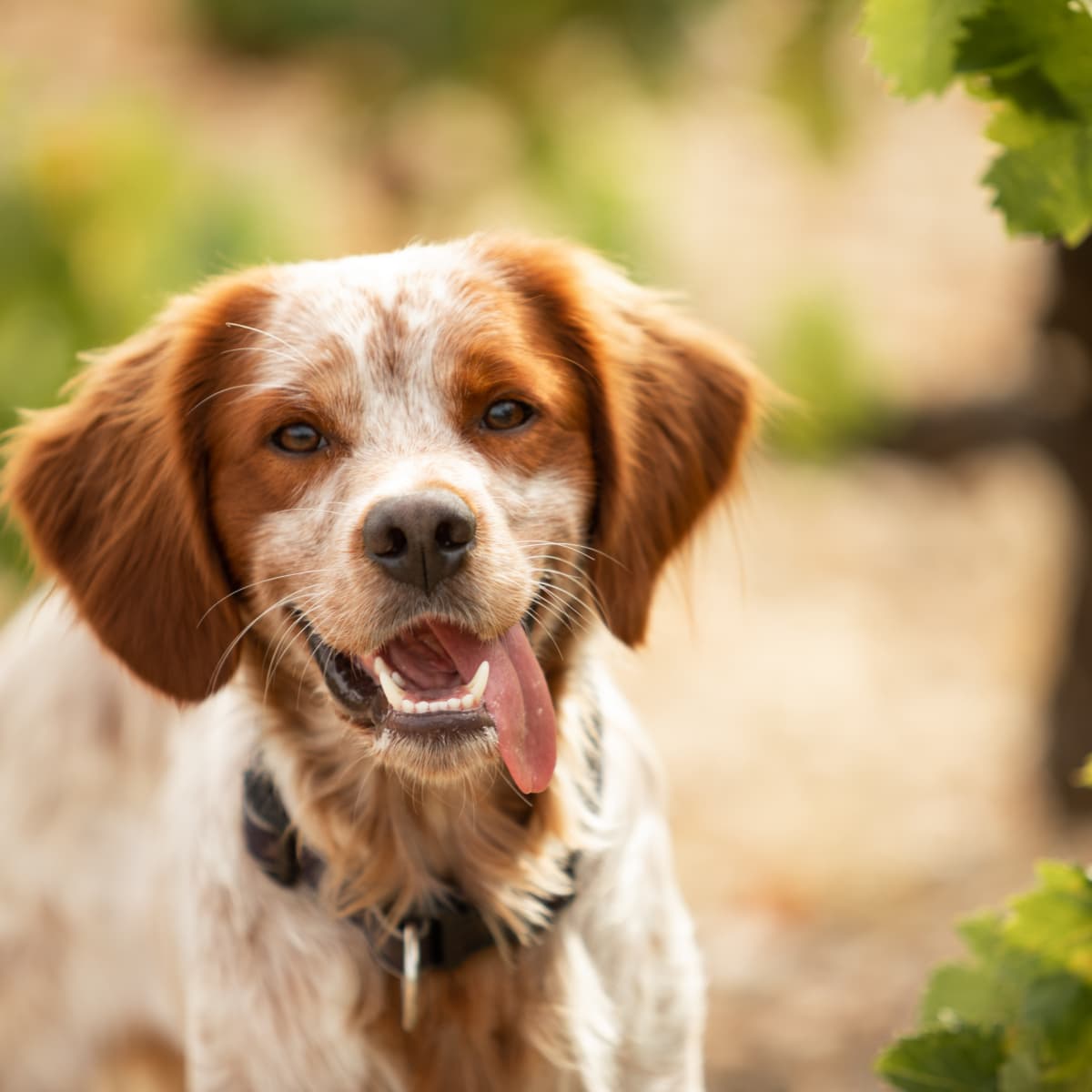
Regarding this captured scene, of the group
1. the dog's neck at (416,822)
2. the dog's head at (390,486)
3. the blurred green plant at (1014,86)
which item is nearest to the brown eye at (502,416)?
the dog's head at (390,486)

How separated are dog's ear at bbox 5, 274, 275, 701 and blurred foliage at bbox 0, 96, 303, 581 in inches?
106

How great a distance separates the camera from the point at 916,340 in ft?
29.6

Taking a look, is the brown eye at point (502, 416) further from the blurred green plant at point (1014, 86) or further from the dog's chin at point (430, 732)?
the blurred green plant at point (1014, 86)

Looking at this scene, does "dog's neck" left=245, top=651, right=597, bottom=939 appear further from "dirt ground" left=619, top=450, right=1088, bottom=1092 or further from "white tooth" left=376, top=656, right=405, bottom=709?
"dirt ground" left=619, top=450, right=1088, bottom=1092

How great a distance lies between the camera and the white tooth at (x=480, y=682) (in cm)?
185

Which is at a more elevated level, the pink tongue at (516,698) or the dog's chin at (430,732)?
the pink tongue at (516,698)

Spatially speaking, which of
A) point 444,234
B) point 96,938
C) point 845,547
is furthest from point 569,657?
point 845,547

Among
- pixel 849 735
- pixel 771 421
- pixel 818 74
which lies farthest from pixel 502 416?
pixel 849 735

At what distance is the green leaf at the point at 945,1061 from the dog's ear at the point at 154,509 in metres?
0.99

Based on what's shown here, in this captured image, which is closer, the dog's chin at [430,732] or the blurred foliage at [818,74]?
the dog's chin at [430,732]

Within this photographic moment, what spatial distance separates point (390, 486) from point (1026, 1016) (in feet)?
3.10

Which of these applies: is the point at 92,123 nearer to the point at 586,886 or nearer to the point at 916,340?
the point at 586,886

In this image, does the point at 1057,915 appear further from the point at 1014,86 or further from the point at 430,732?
the point at 1014,86

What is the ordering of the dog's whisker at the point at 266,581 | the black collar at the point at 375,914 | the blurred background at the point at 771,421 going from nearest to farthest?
1. the dog's whisker at the point at 266,581
2. the black collar at the point at 375,914
3. the blurred background at the point at 771,421
